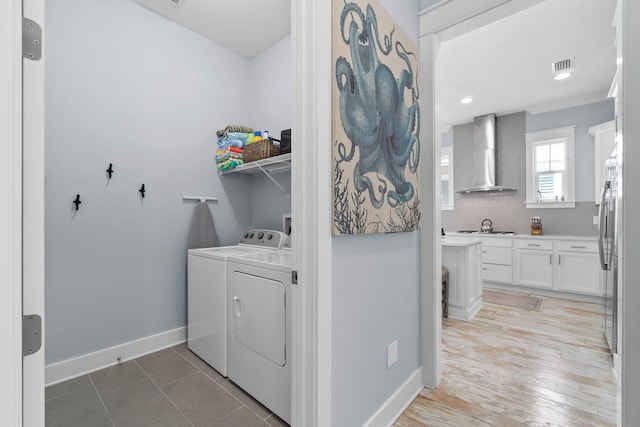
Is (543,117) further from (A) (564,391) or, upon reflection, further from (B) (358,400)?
(B) (358,400)

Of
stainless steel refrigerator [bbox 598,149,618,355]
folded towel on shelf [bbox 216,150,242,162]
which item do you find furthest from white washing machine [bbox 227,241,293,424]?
stainless steel refrigerator [bbox 598,149,618,355]

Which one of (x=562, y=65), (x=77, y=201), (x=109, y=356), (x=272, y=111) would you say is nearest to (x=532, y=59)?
(x=562, y=65)

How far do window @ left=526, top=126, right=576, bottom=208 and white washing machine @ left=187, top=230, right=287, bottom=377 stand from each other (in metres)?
4.33

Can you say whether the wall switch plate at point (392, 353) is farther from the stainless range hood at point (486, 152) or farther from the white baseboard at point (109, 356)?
the stainless range hood at point (486, 152)

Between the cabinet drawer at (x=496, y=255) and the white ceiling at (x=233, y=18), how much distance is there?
4.21 metres

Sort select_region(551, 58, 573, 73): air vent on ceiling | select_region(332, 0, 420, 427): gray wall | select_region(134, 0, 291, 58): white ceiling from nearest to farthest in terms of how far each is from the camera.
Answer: select_region(332, 0, 420, 427): gray wall, select_region(134, 0, 291, 58): white ceiling, select_region(551, 58, 573, 73): air vent on ceiling

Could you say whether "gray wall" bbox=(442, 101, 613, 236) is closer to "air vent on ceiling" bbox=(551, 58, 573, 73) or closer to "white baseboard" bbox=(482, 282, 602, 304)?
"white baseboard" bbox=(482, 282, 602, 304)

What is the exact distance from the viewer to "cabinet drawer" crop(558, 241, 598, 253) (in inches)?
145

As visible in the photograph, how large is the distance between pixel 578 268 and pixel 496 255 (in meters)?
0.95

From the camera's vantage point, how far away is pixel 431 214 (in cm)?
182

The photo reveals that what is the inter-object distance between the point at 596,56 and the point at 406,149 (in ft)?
10.1

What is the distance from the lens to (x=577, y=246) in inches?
150
